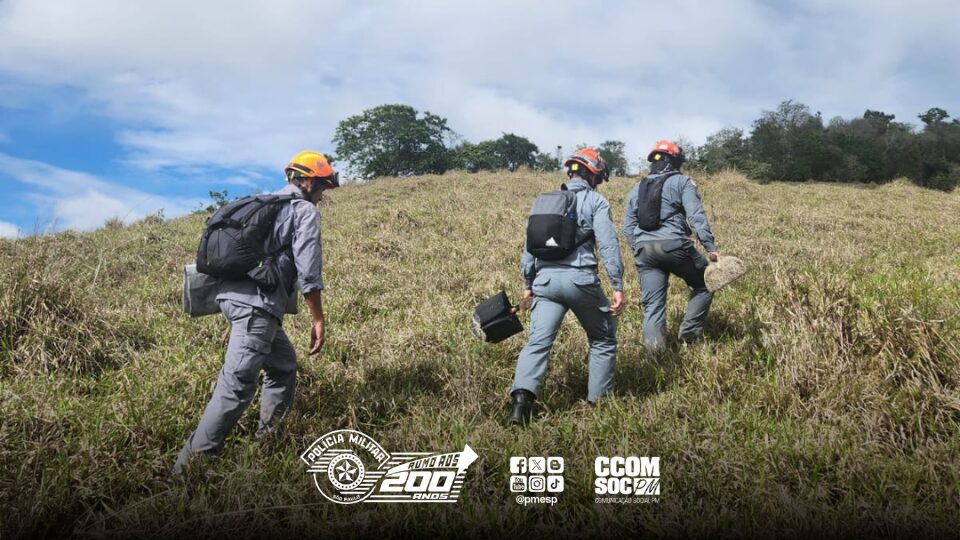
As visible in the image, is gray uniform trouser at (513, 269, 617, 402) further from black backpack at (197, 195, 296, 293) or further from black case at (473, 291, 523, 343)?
black backpack at (197, 195, 296, 293)

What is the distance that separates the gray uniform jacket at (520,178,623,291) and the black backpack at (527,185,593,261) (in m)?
0.05

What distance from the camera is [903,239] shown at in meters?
10.8

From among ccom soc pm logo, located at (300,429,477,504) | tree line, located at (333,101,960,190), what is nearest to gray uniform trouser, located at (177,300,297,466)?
ccom soc pm logo, located at (300,429,477,504)

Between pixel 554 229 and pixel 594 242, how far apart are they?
0.43 meters

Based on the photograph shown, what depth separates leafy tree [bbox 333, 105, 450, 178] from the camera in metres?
45.2

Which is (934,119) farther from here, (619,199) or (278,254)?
(278,254)

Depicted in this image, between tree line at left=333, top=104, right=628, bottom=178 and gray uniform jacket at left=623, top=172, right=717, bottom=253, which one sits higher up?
tree line at left=333, top=104, right=628, bottom=178

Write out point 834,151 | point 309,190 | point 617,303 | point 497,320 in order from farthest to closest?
point 834,151 < point 497,320 < point 617,303 < point 309,190

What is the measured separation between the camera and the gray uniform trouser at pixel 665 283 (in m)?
4.93

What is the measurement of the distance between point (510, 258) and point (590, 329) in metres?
5.08

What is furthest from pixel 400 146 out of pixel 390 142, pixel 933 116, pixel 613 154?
pixel 933 116

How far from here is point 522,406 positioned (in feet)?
11.9

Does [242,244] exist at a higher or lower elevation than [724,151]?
lower

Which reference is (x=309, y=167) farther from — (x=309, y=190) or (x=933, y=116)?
(x=933, y=116)
